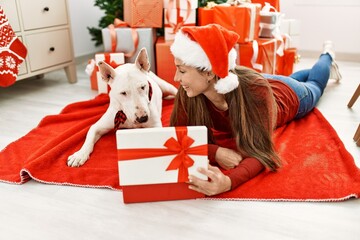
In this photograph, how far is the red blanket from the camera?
1229 mm

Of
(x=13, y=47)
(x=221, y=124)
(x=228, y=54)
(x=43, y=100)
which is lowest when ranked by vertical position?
(x=43, y=100)

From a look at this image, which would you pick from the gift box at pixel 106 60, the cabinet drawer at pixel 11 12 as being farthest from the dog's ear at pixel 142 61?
the cabinet drawer at pixel 11 12

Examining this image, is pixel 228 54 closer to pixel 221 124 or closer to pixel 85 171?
pixel 221 124

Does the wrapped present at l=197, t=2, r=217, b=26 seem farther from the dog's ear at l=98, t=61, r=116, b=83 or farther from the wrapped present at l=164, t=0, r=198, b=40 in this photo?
the dog's ear at l=98, t=61, r=116, b=83

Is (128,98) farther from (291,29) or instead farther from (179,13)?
(291,29)

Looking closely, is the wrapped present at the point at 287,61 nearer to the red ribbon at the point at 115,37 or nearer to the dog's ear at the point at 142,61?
the red ribbon at the point at 115,37

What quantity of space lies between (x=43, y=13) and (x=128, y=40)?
60 cm

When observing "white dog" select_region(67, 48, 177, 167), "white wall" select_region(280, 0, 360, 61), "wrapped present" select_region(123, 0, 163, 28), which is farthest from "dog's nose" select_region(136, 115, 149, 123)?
"white wall" select_region(280, 0, 360, 61)

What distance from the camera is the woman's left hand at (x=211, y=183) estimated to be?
1.15 meters

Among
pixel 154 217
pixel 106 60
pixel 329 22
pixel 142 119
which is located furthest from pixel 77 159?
pixel 329 22

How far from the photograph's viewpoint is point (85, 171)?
4.55 ft

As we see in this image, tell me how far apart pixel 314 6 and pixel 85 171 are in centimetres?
262

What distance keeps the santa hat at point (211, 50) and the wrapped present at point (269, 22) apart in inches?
49.6

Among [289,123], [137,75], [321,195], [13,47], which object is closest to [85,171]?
[137,75]
